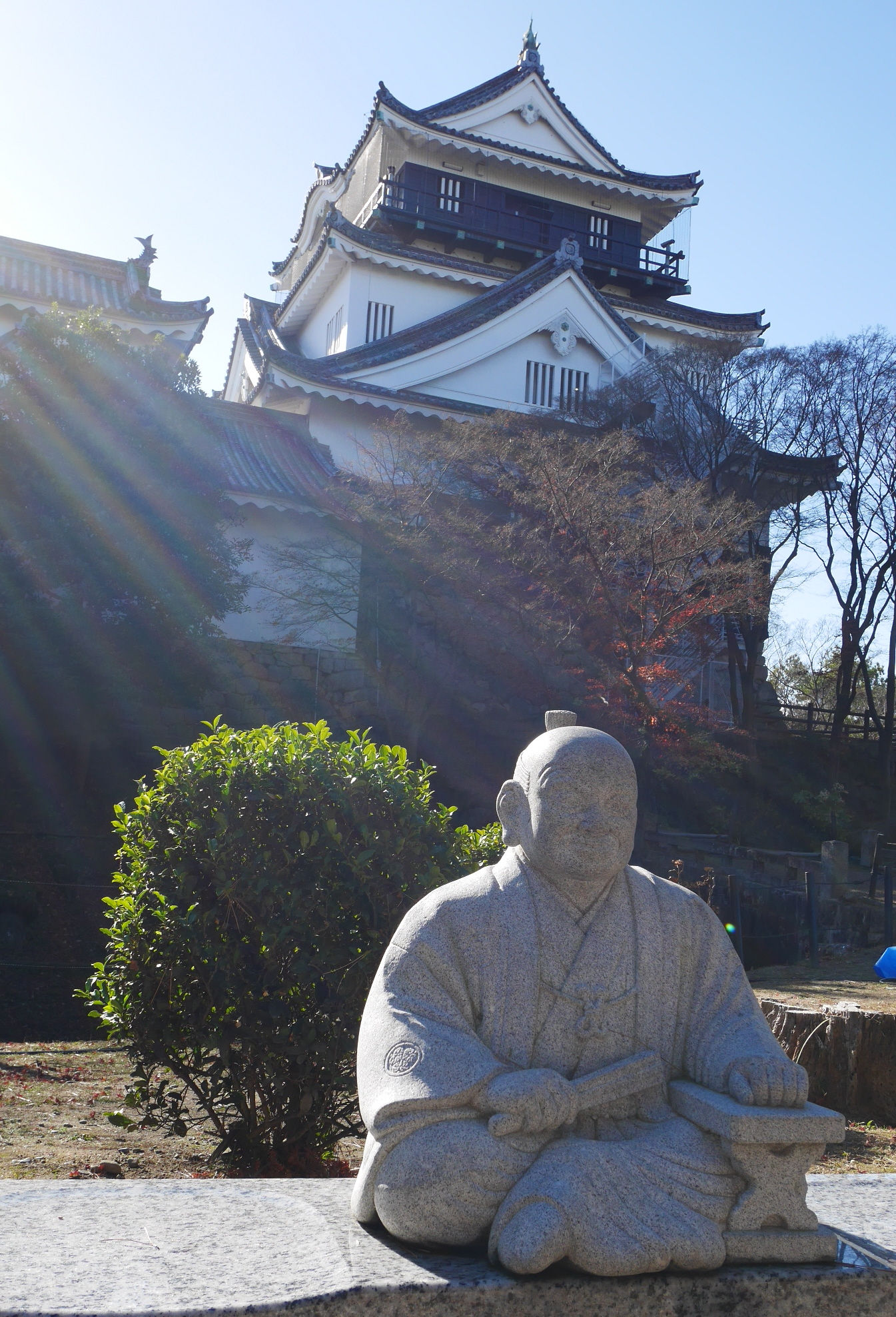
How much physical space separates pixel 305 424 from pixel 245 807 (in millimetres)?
15560

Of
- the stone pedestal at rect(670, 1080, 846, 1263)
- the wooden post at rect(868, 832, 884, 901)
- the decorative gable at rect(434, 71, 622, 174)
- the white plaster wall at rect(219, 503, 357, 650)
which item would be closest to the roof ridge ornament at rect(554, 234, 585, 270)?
the decorative gable at rect(434, 71, 622, 174)

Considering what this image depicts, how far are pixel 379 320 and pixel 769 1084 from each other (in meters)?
22.0

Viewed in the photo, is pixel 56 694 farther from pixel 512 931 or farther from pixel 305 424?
pixel 512 931

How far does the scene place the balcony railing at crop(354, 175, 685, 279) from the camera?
961 inches

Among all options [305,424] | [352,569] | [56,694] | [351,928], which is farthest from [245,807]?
[305,424]

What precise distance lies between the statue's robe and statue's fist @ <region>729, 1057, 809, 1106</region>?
0.22 feet

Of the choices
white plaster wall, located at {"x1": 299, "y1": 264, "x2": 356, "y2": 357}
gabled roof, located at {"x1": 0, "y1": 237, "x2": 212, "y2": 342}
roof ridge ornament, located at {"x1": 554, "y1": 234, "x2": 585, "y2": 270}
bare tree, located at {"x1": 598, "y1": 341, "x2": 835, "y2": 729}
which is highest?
roof ridge ornament, located at {"x1": 554, "y1": 234, "x2": 585, "y2": 270}

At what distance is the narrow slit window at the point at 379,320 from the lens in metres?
22.9

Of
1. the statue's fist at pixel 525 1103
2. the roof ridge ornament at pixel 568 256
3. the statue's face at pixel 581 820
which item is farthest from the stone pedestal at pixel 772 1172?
the roof ridge ornament at pixel 568 256

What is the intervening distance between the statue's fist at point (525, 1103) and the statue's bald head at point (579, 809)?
0.62 metres

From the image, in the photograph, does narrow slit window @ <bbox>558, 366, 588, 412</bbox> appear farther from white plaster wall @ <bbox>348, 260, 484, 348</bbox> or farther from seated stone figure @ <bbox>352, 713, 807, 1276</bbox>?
seated stone figure @ <bbox>352, 713, 807, 1276</bbox>

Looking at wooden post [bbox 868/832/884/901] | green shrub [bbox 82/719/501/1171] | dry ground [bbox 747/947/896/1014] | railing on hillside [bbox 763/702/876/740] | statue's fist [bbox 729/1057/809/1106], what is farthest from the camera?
railing on hillside [bbox 763/702/876/740]

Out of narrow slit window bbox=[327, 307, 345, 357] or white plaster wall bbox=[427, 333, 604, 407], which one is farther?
narrow slit window bbox=[327, 307, 345, 357]

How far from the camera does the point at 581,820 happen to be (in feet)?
10.5
